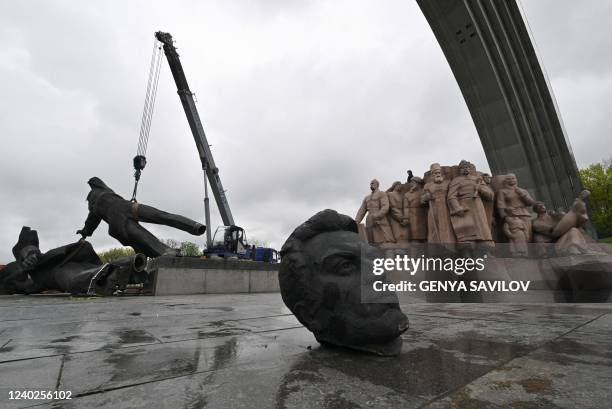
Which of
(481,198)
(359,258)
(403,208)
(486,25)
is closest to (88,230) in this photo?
(403,208)

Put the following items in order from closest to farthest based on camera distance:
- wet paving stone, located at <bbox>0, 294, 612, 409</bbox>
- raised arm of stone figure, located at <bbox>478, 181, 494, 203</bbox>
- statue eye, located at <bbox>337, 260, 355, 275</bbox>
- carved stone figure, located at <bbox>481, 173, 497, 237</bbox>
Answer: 1. wet paving stone, located at <bbox>0, 294, 612, 409</bbox>
2. statue eye, located at <bbox>337, 260, 355, 275</bbox>
3. raised arm of stone figure, located at <bbox>478, 181, 494, 203</bbox>
4. carved stone figure, located at <bbox>481, 173, 497, 237</bbox>

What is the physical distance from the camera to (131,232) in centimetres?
1048

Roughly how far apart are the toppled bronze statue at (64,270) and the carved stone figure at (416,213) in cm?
747

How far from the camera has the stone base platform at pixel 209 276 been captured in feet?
28.9

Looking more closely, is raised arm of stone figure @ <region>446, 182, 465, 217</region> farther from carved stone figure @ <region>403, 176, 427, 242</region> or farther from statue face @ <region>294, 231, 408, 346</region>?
statue face @ <region>294, 231, 408, 346</region>

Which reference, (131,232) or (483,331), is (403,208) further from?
(131,232)

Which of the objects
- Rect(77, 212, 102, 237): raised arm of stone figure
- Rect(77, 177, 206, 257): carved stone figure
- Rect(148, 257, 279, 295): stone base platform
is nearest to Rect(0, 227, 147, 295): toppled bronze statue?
Rect(148, 257, 279, 295): stone base platform

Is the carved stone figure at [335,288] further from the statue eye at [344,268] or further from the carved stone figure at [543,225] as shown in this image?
the carved stone figure at [543,225]

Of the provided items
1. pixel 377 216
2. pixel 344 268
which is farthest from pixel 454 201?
pixel 344 268

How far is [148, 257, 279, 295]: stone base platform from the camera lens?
880cm

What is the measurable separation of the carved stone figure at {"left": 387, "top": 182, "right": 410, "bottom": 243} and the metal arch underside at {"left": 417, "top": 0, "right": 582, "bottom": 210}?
17.4 meters

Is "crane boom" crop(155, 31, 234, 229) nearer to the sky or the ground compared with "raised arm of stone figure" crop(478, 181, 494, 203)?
nearer to the sky

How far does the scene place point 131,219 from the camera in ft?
34.9

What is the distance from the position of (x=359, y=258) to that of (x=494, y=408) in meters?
1.07
